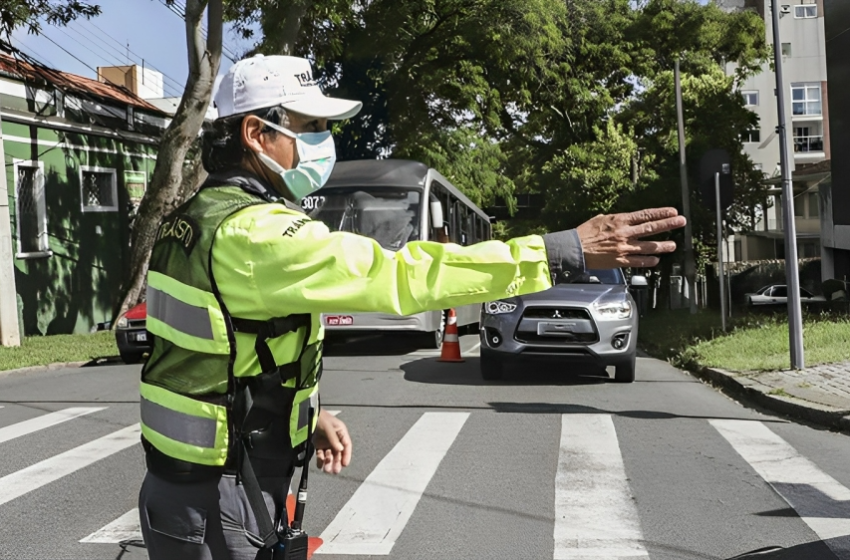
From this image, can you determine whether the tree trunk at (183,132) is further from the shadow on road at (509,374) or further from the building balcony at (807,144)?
the building balcony at (807,144)

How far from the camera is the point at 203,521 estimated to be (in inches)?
92.8

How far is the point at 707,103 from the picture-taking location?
36.3 metres

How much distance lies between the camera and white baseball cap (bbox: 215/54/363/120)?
253 cm

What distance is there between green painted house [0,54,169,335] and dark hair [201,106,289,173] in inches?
786

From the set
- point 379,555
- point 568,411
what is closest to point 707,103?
point 568,411

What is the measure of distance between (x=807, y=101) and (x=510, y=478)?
202 feet

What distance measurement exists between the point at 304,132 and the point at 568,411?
7.65m

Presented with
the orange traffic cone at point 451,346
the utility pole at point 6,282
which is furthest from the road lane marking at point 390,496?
the utility pole at point 6,282

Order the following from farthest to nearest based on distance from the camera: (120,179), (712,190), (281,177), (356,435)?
1. (120,179)
2. (712,190)
3. (356,435)
4. (281,177)

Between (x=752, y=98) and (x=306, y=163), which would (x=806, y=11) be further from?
(x=306, y=163)

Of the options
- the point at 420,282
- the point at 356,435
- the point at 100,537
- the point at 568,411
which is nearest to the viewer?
the point at 420,282

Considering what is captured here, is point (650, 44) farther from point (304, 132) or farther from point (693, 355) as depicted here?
point (304, 132)

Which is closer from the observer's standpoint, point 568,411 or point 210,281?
point 210,281

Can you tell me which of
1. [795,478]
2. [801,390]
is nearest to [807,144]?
[801,390]
